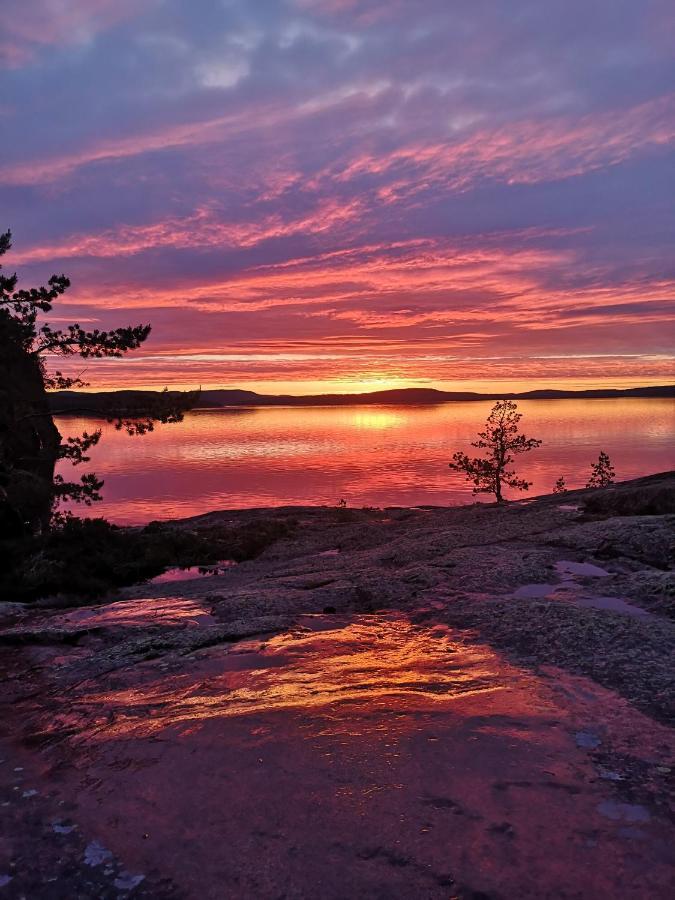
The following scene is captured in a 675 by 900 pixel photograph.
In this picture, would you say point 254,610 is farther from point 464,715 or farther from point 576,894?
point 576,894

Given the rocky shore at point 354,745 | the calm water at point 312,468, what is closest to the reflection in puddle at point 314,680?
the rocky shore at point 354,745

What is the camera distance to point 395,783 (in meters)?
4.61

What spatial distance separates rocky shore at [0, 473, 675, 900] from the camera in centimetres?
380

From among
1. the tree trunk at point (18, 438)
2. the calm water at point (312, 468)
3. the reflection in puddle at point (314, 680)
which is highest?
the tree trunk at point (18, 438)

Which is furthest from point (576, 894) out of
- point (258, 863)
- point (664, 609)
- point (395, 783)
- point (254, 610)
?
point (254, 610)

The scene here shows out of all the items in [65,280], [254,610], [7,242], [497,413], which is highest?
[7,242]

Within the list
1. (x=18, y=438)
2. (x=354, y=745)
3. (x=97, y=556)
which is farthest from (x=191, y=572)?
(x=354, y=745)

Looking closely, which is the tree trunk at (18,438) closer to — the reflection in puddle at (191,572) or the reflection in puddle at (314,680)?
the reflection in puddle at (191,572)

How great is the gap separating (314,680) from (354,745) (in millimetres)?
1562

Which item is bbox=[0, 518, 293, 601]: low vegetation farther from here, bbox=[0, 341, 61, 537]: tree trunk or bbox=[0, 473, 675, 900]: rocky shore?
bbox=[0, 473, 675, 900]: rocky shore

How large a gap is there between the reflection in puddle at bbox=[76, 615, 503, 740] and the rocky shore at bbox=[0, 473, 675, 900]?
36 millimetres

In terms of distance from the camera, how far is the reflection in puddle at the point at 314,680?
238 inches

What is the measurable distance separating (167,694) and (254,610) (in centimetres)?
329

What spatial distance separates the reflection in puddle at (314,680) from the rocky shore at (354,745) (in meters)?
0.04
